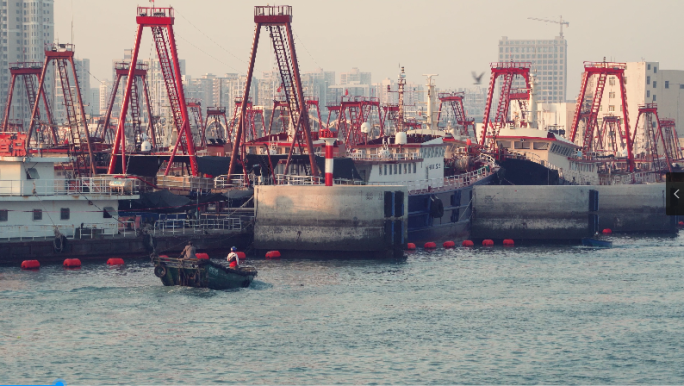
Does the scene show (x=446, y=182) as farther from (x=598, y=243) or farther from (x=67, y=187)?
(x=67, y=187)

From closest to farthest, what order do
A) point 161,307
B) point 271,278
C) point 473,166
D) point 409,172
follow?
point 161,307 → point 271,278 → point 409,172 → point 473,166

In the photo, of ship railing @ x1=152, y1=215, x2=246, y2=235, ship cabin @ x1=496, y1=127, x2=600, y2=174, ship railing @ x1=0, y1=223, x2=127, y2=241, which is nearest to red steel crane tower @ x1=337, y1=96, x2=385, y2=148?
ship cabin @ x1=496, y1=127, x2=600, y2=174

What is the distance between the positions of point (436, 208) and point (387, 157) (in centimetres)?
721

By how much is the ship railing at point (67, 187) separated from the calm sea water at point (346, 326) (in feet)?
15.2

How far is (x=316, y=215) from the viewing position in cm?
5909

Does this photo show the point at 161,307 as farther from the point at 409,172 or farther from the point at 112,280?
the point at 409,172

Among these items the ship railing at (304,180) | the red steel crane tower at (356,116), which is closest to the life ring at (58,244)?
the ship railing at (304,180)

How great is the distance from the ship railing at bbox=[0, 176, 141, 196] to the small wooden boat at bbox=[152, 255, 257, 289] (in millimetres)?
11010

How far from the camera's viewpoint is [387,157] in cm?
7662

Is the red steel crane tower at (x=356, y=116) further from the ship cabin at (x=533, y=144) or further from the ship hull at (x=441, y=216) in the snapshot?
the ship hull at (x=441, y=216)

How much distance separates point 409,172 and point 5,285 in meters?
38.4

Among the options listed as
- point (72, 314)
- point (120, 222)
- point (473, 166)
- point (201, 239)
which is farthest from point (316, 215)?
point (473, 166)

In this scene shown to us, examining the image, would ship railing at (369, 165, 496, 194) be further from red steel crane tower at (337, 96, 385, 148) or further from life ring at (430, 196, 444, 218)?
red steel crane tower at (337, 96, 385, 148)

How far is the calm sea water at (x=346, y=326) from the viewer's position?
35.1 meters
